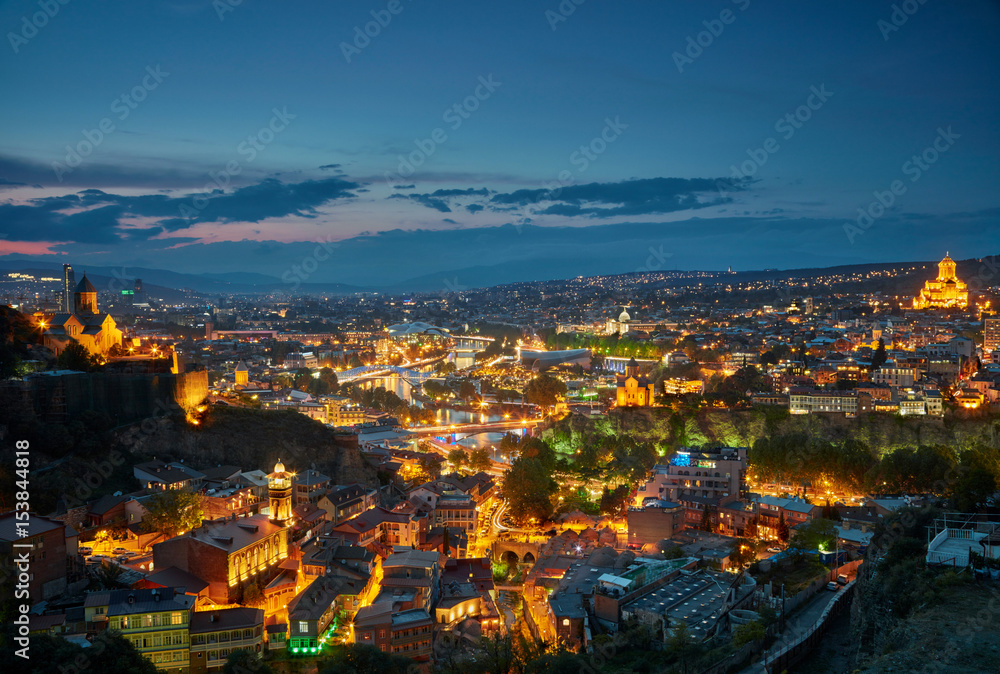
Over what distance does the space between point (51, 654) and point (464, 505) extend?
7582 millimetres

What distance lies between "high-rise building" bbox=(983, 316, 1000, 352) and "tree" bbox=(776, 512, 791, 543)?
18.0m

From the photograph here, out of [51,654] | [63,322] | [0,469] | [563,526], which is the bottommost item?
[563,526]

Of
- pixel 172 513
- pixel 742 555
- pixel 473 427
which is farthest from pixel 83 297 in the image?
pixel 742 555

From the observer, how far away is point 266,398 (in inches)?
1003

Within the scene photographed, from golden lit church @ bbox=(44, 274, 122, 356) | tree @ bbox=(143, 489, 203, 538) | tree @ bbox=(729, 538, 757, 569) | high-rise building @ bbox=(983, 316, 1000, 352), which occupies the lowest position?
tree @ bbox=(729, 538, 757, 569)

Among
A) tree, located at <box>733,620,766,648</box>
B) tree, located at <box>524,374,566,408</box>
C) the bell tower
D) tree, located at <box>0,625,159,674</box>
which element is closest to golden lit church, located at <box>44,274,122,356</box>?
the bell tower

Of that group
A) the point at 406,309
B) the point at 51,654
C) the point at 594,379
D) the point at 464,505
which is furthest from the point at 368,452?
the point at 406,309

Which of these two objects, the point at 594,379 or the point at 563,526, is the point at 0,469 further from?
the point at 594,379

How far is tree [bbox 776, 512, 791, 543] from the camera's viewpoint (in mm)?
12039

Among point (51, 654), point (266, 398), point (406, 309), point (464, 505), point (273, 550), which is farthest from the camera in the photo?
point (406, 309)

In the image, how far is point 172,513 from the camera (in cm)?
1112

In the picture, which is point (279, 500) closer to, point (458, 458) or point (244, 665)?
point (244, 665)

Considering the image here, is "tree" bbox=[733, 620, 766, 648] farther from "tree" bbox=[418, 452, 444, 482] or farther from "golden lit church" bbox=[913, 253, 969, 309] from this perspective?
"golden lit church" bbox=[913, 253, 969, 309]

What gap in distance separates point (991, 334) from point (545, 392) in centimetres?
1570
